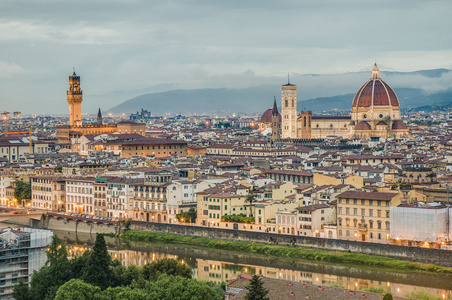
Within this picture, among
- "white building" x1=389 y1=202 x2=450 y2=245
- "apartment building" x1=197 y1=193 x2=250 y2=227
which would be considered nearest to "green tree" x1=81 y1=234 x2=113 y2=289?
"white building" x1=389 y1=202 x2=450 y2=245

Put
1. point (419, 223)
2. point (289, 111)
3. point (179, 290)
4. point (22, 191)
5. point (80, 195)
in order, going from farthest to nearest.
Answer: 1. point (289, 111)
2. point (22, 191)
3. point (80, 195)
4. point (419, 223)
5. point (179, 290)

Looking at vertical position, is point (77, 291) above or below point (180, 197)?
below

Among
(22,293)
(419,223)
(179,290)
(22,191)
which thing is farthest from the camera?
(22,191)

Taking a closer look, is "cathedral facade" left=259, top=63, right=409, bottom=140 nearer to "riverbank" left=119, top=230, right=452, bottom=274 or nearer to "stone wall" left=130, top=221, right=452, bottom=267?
"stone wall" left=130, top=221, right=452, bottom=267

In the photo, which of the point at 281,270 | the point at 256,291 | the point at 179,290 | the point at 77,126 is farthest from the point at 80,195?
the point at 77,126

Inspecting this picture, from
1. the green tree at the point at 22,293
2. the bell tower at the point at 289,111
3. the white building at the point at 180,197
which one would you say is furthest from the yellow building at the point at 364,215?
the bell tower at the point at 289,111

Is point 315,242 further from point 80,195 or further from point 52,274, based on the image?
point 80,195

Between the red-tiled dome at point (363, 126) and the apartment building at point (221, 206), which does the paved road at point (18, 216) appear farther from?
the red-tiled dome at point (363, 126)
